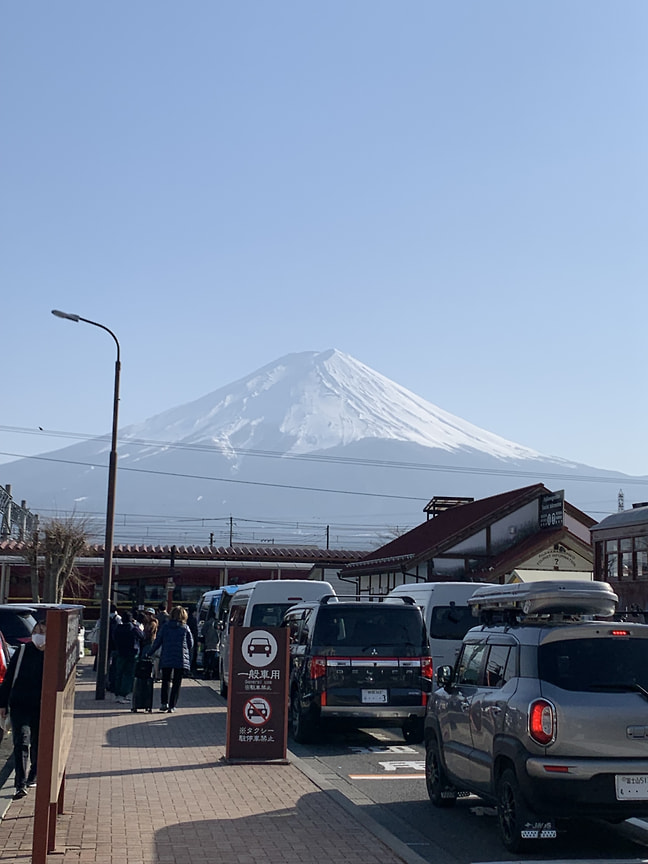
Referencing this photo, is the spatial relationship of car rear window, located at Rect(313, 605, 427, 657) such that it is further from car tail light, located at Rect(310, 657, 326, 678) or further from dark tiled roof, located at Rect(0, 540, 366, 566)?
dark tiled roof, located at Rect(0, 540, 366, 566)

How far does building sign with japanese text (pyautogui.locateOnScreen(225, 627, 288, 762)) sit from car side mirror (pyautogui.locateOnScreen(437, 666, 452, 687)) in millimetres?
3048

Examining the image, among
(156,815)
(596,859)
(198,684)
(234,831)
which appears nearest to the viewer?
(596,859)

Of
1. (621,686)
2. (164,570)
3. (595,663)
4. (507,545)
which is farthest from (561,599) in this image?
(164,570)

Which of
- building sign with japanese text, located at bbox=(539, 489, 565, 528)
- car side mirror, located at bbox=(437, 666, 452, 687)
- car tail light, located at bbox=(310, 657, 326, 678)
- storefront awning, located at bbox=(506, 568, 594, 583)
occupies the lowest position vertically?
car tail light, located at bbox=(310, 657, 326, 678)

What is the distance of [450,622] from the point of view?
19094mm

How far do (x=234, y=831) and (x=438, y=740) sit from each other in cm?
226

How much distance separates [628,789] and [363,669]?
274 inches

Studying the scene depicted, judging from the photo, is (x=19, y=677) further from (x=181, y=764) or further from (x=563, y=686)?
(x=563, y=686)

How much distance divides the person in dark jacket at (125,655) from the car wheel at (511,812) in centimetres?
1363

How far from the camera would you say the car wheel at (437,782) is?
10.2 metres

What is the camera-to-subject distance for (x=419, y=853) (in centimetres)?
853

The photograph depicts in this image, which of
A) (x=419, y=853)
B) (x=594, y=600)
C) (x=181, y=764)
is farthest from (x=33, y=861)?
(x=181, y=764)

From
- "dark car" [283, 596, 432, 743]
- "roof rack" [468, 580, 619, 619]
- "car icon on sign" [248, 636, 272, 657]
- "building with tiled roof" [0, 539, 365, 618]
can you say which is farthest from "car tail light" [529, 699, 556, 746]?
"building with tiled roof" [0, 539, 365, 618]

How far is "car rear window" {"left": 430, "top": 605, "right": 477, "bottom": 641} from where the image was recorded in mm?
19000
